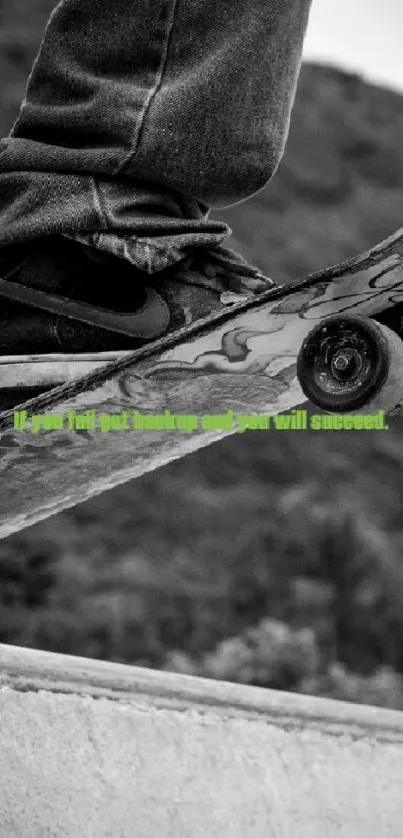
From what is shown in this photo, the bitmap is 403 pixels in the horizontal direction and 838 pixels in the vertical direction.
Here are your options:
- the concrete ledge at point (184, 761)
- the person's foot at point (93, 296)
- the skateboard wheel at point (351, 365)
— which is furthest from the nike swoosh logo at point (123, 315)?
the concrete ledge at point (184, 761)

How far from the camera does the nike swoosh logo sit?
3.65ft

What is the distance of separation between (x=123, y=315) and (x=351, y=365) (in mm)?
316

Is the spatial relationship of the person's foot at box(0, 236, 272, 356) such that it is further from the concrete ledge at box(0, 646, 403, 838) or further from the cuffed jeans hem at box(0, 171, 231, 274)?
the concrete ledge at box(0, 646, 403, 838)

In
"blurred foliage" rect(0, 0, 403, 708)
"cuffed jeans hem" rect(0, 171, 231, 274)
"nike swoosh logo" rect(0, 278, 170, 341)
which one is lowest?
"blurred foliage" rect(0, 0, 403, 708)

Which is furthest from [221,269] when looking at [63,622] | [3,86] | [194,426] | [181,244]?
[3,86]

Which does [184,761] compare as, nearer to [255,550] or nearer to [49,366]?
[49,366]

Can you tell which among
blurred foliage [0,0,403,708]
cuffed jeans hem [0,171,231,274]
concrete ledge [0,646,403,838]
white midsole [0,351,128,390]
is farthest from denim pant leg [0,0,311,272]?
blurred foliage [0,0,403,708]

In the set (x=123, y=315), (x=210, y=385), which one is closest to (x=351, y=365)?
(x=210, y=385)

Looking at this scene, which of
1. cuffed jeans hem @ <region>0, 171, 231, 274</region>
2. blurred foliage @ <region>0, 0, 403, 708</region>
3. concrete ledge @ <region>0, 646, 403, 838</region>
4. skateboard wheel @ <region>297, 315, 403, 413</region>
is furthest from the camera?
blurred foliage @ <region>0, 0, 403, 708</region>

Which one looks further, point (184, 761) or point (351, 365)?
point (351, 365)

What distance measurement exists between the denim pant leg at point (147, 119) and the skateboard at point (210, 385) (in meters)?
0.14

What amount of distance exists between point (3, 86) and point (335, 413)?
289 inches

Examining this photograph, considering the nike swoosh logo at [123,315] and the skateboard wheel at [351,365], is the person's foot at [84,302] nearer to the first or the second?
the nike swoosh logo at [123,315]

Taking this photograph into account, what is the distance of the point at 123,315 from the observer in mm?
1115
